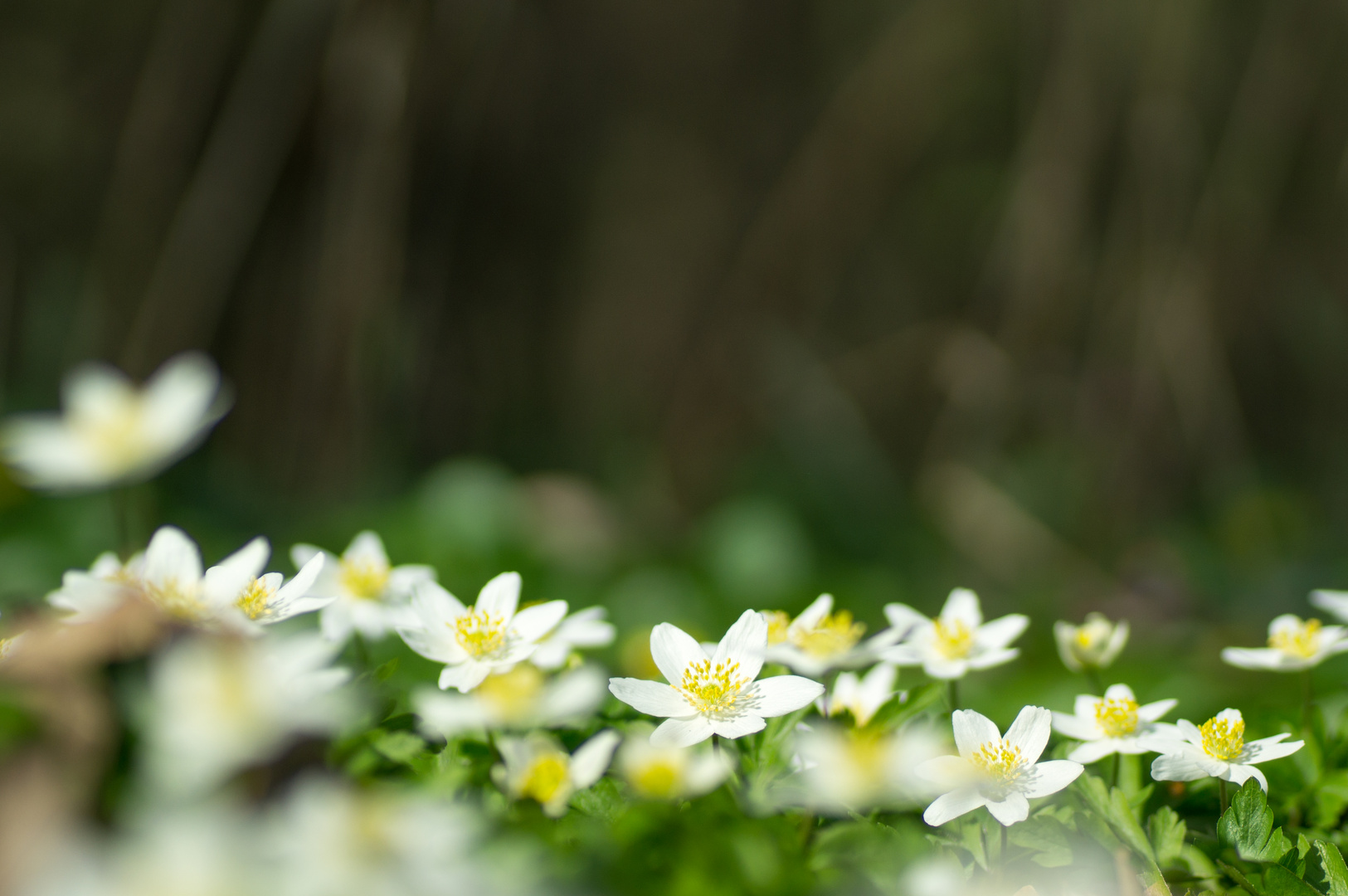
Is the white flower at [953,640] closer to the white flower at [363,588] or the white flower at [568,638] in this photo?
the white flower at [568,638]

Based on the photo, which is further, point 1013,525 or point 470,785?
point 1013,525

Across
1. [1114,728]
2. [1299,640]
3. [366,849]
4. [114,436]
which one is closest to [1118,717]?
[1114,728]

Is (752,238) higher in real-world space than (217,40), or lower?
lower

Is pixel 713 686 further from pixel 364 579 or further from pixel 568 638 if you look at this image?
pixel 364 579

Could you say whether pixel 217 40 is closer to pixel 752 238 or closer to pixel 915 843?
pixel 752 238

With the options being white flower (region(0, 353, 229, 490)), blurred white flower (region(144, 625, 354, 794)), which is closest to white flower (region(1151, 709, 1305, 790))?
blurred white flower (region(144, 625, 354, 794))

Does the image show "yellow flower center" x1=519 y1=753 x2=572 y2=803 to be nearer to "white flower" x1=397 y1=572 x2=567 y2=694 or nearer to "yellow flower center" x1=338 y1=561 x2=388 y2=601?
"white flower" x1=397 y1=572 x2=567 y2=694

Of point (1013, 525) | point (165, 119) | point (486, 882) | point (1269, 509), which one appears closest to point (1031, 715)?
point (486, 882)
